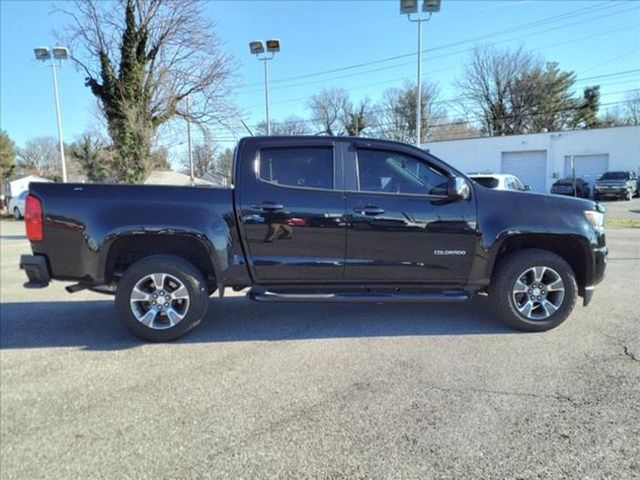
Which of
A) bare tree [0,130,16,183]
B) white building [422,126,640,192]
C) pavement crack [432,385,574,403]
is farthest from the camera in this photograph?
bare tree [0,130,16,183]

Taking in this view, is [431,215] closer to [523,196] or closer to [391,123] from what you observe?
[523,196]

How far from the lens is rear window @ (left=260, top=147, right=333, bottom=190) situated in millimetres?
4227

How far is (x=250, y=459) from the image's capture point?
241 cm

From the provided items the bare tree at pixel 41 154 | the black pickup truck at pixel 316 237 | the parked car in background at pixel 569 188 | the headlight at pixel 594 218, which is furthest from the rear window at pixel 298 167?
the bare tree at pixel 41 154

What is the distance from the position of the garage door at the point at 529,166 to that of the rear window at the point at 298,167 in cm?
3040

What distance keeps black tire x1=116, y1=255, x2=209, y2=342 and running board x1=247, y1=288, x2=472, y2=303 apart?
53 centimetres

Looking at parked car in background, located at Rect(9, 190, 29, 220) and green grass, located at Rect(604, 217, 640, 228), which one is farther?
parked car in background, located at Rect(9, 190, 29, 220)

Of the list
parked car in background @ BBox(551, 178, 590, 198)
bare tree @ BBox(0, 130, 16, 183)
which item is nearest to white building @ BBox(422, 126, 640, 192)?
parked car in background @ BBox(551, 178, 590, 198)

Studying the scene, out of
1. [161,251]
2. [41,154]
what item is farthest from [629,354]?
[41,154]

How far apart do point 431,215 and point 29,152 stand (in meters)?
87.2

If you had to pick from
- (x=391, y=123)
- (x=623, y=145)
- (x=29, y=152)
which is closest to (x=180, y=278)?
(x=623, y=145)

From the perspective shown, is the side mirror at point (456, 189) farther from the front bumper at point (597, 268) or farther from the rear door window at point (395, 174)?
the front bumper at point (597, 268)

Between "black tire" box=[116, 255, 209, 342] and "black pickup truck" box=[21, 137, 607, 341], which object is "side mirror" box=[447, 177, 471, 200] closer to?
"black pickup truck" box=[21, 137, 607, 341]

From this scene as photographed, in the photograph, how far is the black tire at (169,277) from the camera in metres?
4.06
